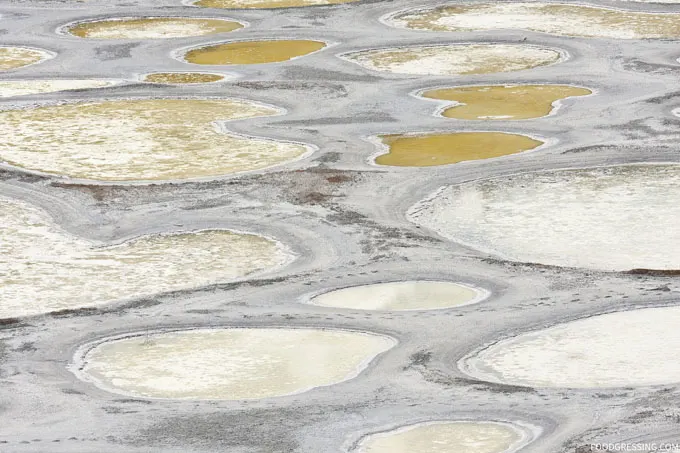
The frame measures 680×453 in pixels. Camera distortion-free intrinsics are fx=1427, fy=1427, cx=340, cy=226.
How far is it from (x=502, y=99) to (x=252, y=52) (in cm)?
410

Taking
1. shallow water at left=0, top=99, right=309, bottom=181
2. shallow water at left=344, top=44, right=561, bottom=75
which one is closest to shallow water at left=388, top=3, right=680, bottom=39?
shallow water at left=344, top=44, right=561, bottom=75

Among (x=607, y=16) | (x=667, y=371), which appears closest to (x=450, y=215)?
(x=667, y=371)

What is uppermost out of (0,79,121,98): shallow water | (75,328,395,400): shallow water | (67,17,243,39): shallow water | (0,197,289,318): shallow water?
(67,17,243,39): shallow water

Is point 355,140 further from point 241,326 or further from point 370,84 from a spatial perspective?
point 241,326

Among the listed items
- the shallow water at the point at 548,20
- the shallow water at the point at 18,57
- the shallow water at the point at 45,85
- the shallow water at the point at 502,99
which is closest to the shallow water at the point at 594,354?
the shallow water at the point at 502,99

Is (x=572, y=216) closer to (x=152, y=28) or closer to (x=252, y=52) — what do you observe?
(x=252, y=52)

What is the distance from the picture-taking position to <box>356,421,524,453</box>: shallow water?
6215mm

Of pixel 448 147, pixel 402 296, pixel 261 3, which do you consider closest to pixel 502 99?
pixel 448 147

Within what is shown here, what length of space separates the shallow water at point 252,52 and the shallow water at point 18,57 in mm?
1798

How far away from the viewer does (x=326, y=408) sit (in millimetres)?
6762

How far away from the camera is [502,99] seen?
14.3 metres

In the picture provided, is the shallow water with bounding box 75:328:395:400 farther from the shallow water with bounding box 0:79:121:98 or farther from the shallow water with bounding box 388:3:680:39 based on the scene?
the shallow water with bounding box 388:3:680:39

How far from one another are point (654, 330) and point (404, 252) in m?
2.15

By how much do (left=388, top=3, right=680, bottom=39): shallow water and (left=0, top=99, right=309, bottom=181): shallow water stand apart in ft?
16.3
